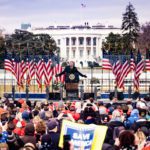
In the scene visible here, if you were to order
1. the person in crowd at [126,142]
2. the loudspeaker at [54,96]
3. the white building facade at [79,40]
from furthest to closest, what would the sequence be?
the white building facade at [79,40], the loudspeaker at [54,96], the person in crowd at [126,142]

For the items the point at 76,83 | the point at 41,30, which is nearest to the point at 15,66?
the point at 76,83

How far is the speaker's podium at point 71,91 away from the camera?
37.3 m

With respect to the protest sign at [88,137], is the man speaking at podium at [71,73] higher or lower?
higher

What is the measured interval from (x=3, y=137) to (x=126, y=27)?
124709 mm

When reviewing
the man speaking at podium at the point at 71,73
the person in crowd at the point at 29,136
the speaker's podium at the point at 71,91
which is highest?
the man speaking at podium at the point at 71,73

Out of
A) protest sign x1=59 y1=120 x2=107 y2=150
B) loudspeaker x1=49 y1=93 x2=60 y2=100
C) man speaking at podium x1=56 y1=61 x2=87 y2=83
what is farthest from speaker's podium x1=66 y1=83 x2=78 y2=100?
protest sign x1=59 y1=120 x2=107 y2=150

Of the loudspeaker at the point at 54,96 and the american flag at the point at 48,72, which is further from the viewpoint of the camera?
the american flag at the point at 48,72

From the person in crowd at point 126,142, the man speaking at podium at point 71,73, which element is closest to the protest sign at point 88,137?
the person in crowd at point 126,142

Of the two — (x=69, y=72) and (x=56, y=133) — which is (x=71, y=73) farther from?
(x=56, y=133)

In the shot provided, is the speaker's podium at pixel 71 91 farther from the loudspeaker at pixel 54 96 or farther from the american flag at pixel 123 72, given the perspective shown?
the american flag at pixel 123 72

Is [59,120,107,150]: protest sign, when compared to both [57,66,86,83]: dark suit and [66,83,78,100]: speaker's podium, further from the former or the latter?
[66,83,78,100]: speaker's podium

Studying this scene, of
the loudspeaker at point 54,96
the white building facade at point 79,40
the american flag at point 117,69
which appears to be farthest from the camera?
the white building facade at point 79,40

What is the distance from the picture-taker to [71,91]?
3750cm

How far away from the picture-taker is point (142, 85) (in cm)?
5488
